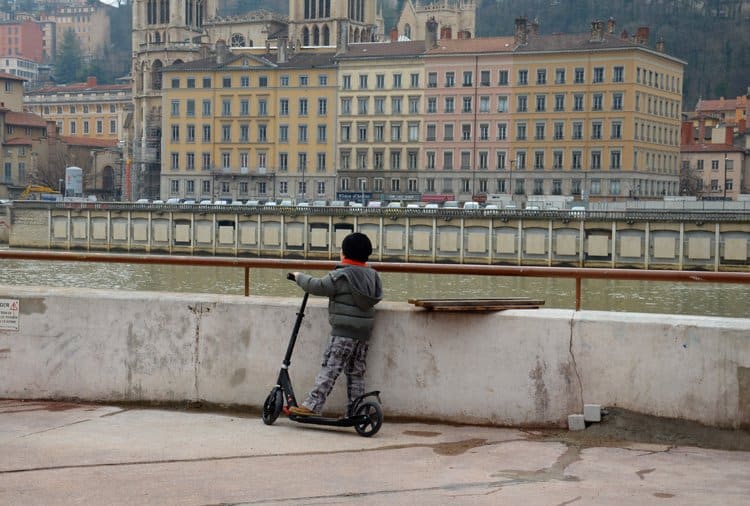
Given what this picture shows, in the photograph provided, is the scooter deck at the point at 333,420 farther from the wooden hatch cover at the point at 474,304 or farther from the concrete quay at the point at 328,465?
the wooden hatch cover at the point at 474,304

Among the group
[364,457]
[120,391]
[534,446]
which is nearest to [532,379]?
[534,446]

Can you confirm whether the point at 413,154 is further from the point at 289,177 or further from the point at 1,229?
the point at 1,229

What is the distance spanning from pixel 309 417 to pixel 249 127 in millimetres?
86738

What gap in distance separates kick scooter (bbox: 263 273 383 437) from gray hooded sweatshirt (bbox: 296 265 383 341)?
191mm

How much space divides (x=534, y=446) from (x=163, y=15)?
12081 centimetres

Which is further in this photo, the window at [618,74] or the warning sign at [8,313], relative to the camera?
the window at [618,74]

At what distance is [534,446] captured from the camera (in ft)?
24.6

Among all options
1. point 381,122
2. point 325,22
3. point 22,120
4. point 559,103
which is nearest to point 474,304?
point 559,103

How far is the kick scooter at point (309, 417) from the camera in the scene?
25.4 feet

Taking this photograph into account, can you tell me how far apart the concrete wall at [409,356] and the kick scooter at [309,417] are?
271 millimetres

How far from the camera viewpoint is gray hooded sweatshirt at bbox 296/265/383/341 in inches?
309

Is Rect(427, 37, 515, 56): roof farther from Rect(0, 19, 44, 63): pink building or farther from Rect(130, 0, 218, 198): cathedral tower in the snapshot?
Rect(0, 19, 44, 63): pink building

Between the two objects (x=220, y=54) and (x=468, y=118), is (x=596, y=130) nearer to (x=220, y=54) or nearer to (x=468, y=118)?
(x=468, y=118)

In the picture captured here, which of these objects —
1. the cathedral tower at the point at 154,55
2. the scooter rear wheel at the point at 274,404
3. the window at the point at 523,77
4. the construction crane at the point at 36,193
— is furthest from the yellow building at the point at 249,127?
the scooter rear wheel at the point at 274,404
